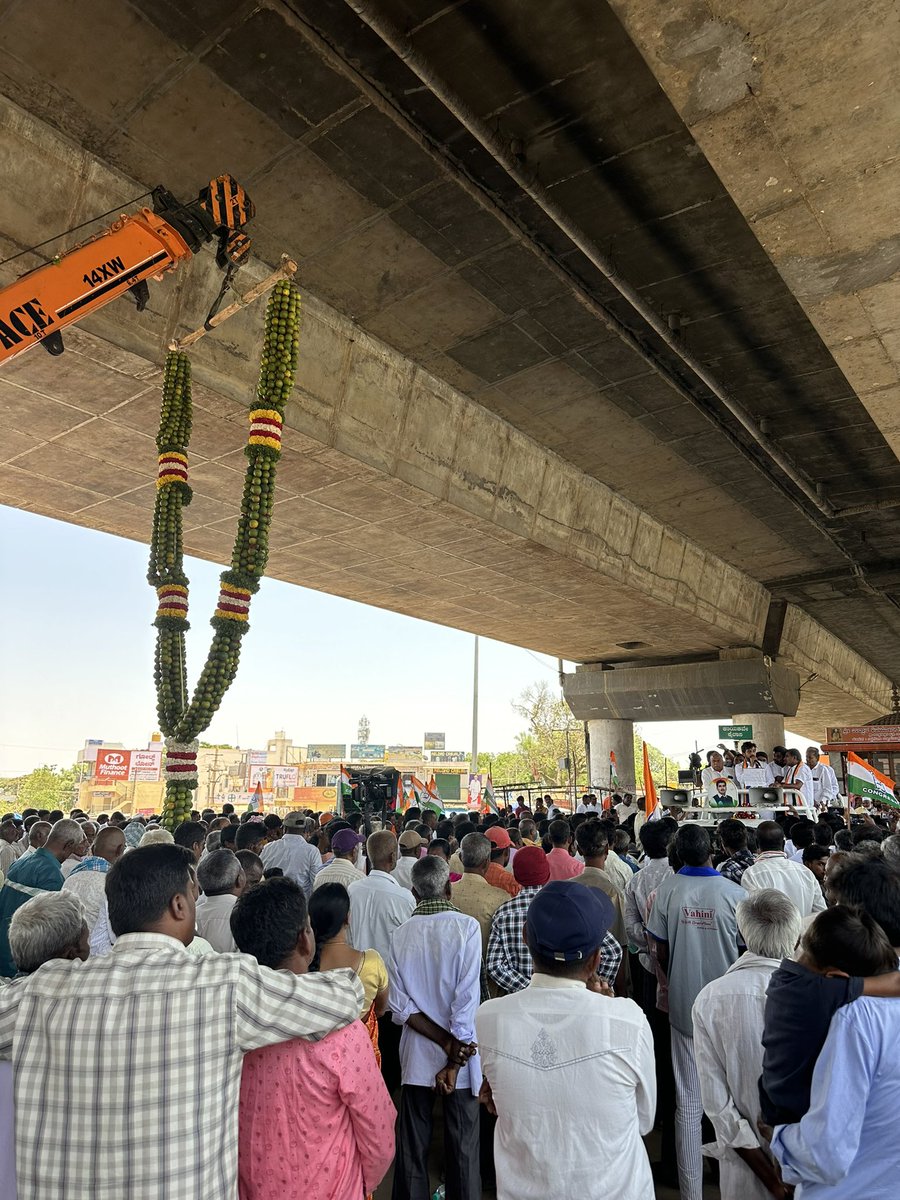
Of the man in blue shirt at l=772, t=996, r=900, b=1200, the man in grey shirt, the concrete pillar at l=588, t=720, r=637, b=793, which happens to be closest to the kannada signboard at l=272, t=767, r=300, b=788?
the concrete pillar at l=588, t=720, r=637, b=793

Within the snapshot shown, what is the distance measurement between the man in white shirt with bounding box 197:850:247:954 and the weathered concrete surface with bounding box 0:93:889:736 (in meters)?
4.30

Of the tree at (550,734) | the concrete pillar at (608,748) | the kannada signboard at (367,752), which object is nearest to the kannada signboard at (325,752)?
the kannada signboard at (367,752)

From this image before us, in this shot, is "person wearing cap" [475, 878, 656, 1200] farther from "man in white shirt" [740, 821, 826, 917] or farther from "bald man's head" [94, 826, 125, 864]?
"bald man's head" [94, 826, 125, 864]

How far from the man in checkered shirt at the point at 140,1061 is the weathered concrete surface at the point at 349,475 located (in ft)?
18.2

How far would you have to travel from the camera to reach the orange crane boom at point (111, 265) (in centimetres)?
531

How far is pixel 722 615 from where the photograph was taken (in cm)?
1661

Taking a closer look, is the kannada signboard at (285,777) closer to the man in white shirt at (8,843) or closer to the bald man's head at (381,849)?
the man in white shirt at (8,843)

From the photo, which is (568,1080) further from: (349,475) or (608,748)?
(608,748)

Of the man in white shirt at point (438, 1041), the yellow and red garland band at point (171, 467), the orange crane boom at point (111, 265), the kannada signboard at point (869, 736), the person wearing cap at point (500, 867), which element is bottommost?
the man in white shirt at point (438, 1041)

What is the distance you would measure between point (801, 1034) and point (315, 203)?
681 centimetres

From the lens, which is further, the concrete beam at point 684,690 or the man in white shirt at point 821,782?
the concrete beam at point 684,690

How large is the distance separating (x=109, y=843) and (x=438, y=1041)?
333cm

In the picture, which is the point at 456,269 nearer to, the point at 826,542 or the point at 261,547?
the point at 261,547

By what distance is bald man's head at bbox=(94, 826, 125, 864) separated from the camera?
604 centimetres
